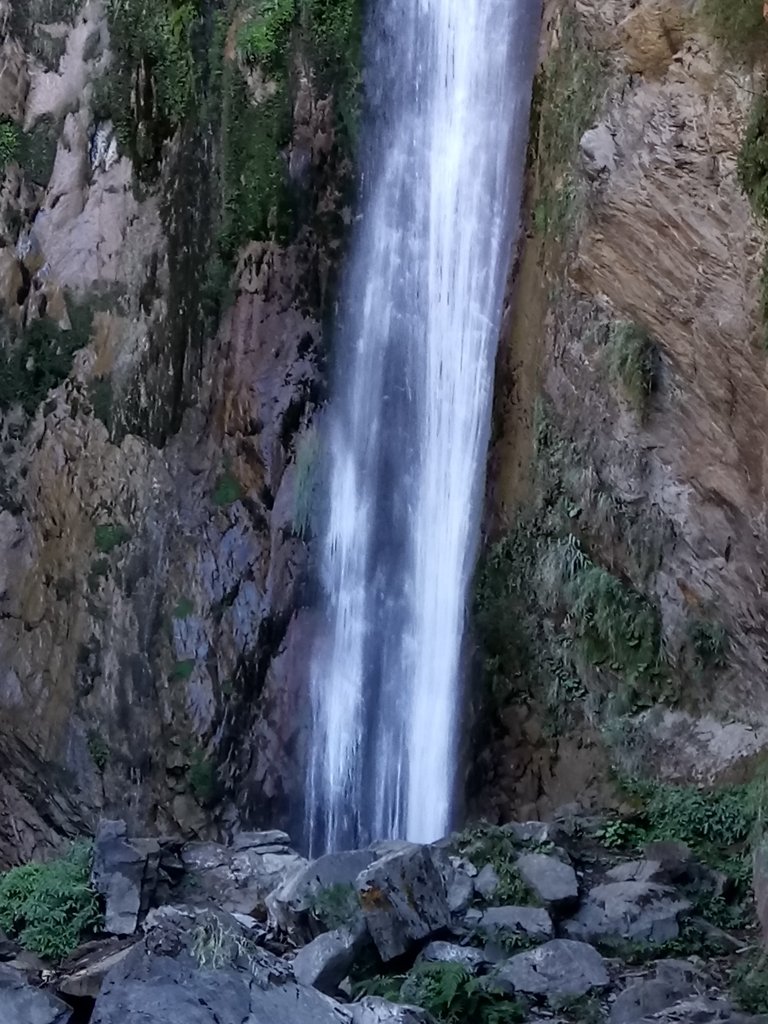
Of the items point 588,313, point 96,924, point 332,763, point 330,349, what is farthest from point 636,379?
point 96,924

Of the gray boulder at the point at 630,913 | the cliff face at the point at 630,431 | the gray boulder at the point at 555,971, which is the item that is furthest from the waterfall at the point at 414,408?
the gray boulder at the point at 555,971

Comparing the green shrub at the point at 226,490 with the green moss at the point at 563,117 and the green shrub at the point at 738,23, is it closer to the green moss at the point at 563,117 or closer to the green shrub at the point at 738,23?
the green moss at the point at 563,117

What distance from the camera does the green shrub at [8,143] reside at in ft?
44.1

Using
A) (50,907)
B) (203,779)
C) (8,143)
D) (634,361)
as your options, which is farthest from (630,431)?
(8,143)

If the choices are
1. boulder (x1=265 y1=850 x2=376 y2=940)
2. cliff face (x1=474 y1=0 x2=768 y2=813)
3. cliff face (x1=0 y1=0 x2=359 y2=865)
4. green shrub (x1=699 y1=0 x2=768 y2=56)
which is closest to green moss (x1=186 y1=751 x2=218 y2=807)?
cliff face (x1=0 y1=0 x2=359 y2=865)

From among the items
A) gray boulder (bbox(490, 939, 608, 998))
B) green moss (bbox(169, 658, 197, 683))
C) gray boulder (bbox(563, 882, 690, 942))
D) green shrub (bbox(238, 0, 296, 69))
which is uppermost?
green shrub (bbox(238, 0, 296, 69))

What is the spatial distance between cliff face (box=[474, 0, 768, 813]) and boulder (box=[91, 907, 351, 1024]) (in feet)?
14.3

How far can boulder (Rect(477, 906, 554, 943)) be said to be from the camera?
6.88 m

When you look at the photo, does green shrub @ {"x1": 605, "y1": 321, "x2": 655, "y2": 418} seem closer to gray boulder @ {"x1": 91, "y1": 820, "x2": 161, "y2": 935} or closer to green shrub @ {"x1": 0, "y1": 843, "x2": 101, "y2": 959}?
gray boulder @ {"x1": 91, "y1": 820, "x2": 161, "y2": 935}

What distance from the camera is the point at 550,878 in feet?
24.7

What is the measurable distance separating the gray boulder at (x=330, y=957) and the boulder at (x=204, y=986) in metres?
1.18

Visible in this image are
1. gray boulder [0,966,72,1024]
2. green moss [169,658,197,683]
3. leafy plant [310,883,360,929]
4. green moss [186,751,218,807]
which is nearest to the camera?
gray boulder [0,966,72,1024]

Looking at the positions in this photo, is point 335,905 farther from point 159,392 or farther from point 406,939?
point 159,392

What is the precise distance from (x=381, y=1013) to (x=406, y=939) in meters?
1.56
